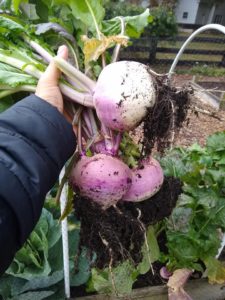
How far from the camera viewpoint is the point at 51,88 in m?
1.05

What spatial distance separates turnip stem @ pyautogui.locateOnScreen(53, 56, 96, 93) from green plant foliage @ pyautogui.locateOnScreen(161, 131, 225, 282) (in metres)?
0.96

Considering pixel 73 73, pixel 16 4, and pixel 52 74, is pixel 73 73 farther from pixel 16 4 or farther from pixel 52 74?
pixel 16 4

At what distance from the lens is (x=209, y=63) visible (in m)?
8.70

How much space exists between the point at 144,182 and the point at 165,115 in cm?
25

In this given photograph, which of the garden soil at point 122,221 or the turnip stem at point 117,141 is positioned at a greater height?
the turnip stem at point 117,141

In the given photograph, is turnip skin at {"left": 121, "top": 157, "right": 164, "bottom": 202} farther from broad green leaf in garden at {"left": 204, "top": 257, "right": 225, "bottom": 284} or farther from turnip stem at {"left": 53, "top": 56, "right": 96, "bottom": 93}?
broad green leaf in garden at {"left": 204, "top": 257, "right": 225, "bottom": 284}

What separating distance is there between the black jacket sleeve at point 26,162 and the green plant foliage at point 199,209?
104cm

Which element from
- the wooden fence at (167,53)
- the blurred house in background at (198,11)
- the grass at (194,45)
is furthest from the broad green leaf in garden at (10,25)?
the blurred house in background at (198,11)

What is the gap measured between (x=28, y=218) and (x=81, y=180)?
0.26 meters

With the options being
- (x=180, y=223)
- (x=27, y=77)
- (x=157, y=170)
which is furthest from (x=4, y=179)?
(x=180, y=223)

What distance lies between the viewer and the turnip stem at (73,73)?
1080 mm

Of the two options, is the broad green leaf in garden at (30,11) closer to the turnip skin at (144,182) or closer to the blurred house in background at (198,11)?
the turnip skin at (144,182)

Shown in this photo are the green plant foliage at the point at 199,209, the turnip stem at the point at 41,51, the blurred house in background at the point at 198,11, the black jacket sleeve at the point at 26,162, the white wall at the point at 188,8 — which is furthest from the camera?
the white wall at the point at 188,8

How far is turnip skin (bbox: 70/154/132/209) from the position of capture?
1.11m
